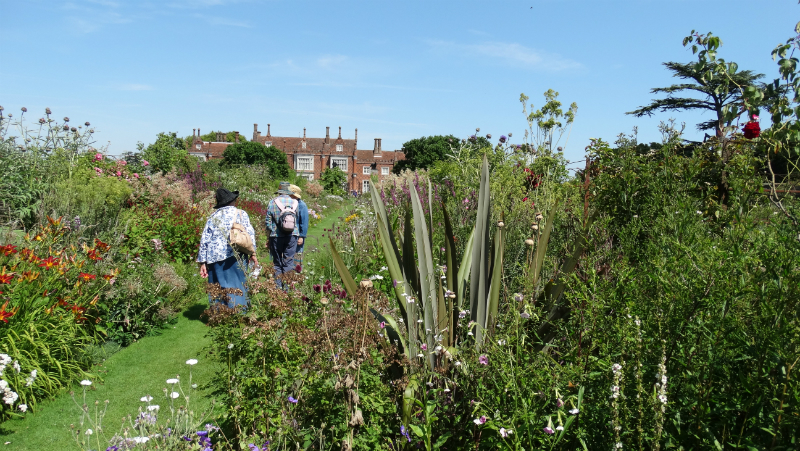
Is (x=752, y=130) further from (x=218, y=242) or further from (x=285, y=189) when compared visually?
(x=285, y=189)

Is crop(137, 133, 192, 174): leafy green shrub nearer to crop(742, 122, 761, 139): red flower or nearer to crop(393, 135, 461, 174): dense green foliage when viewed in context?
crop(742, 122, 761, 139): red flower

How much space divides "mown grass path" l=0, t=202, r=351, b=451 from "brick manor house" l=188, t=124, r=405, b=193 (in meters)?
62.2

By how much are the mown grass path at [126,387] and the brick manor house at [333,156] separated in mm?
62193

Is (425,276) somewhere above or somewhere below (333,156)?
below

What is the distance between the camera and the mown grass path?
323 cm

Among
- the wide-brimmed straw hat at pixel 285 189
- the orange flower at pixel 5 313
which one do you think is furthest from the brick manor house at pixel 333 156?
the orange flower at pixel 5 313

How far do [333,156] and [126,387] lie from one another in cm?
6502

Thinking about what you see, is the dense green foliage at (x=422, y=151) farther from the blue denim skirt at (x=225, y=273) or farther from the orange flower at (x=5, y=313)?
the orange flower at (x=5, y=313)

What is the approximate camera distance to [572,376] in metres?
1.96

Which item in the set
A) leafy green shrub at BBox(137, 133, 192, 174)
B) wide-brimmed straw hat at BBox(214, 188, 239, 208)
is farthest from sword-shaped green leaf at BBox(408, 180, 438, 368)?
leafy green shrub at BBox(137, 133, 192, 174)

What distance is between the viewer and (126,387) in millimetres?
4016

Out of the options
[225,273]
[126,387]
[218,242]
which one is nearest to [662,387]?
[126,387]

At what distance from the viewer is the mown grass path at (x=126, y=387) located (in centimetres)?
323

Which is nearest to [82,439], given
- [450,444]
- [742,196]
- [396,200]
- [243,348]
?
[243,348]
